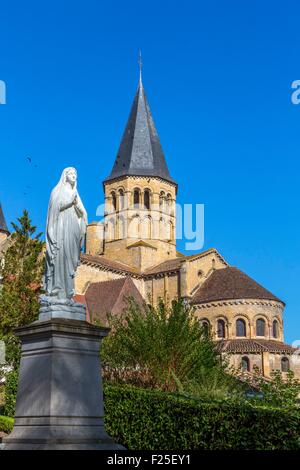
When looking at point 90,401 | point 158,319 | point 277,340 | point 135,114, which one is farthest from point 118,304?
point 90,401

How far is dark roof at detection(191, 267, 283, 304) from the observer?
44938 millimetres

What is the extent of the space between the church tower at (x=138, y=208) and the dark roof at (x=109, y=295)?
8205 millimetres

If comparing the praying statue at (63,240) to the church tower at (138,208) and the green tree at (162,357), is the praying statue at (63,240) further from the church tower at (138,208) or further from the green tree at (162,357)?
the church tower at (138,208)

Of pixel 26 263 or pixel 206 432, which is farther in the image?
pixel 26 263

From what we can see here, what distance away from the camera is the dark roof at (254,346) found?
4128 cm

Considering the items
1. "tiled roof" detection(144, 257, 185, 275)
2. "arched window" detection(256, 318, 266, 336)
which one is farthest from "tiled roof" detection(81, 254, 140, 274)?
"arched window" detection(256, 318, 266, 336)

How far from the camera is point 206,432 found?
1042cm

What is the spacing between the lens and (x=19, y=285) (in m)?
21.2

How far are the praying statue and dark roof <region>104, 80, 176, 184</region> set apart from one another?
44.0 metres

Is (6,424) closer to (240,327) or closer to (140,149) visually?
(240,327)

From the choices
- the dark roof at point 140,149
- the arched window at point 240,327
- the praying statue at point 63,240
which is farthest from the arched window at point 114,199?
the praying statue at point 63,240
